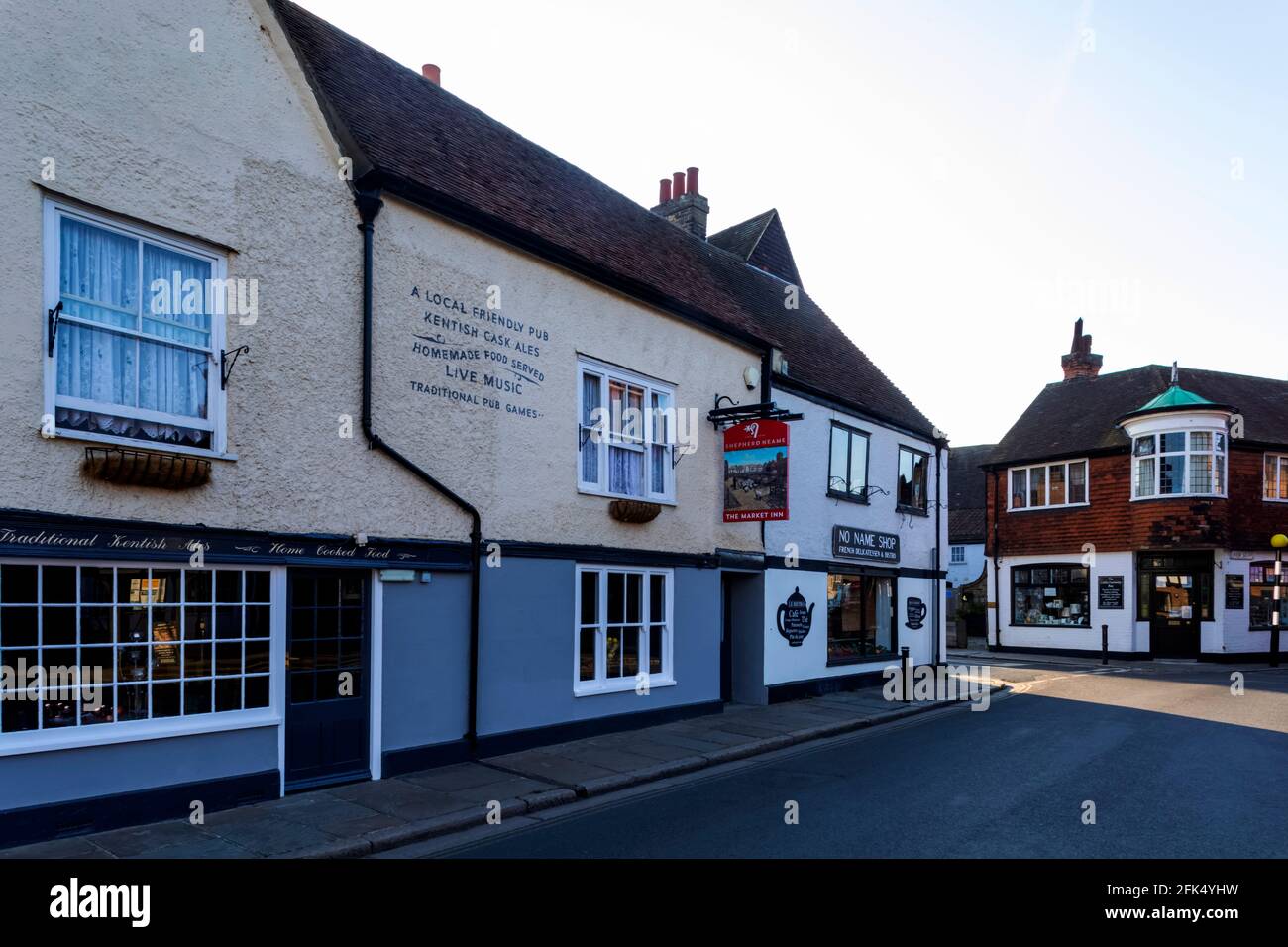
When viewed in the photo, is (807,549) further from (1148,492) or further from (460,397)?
(1148,492)

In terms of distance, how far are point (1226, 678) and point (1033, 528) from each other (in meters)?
9.78

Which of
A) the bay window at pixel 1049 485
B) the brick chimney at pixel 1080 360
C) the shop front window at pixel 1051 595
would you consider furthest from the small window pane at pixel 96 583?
the brick chimney at pixel 1080 360

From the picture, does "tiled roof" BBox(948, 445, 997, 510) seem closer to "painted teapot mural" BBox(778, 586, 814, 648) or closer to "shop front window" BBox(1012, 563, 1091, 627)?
"shop front window" BBox(1012, 563, 1091, 627)

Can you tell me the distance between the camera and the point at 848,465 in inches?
715

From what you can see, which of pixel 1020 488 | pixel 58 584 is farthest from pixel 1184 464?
pixel 58 584

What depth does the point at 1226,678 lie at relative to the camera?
21.5 m

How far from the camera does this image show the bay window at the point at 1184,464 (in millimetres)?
26297

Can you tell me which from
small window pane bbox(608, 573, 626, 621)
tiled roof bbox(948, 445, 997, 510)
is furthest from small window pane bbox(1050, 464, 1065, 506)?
small window pane bbox(608, 573, 626, 621)

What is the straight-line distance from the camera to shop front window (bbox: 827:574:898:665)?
17.5 metres

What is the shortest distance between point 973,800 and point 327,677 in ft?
21.7

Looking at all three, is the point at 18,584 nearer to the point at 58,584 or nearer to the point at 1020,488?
the point at 58,584

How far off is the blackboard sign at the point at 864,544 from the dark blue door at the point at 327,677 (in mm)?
10794

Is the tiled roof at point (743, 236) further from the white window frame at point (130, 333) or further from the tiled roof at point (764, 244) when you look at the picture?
the white window frame at point (130, 333)

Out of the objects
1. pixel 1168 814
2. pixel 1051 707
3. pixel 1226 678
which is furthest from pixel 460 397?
pixel 1226 678
